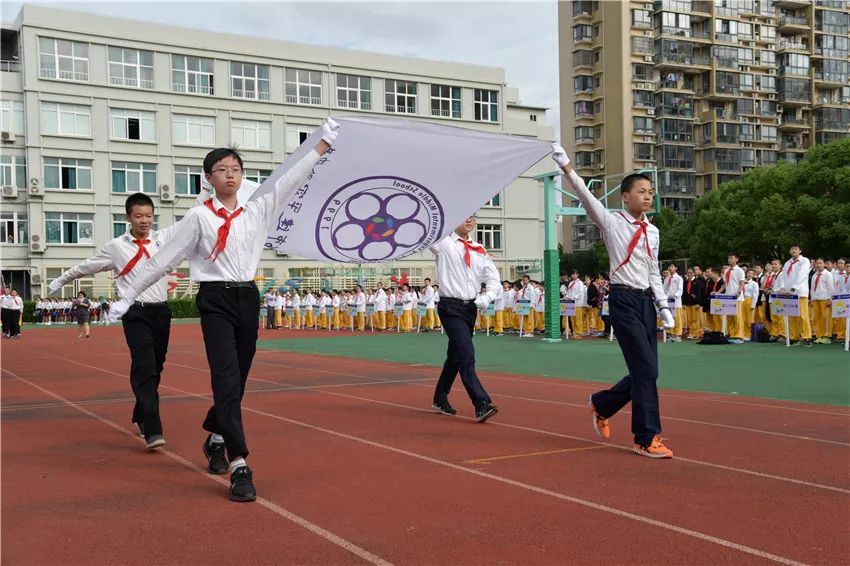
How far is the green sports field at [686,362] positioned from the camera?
1146 cm

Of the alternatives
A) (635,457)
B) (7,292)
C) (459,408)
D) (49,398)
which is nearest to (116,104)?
(7,292)

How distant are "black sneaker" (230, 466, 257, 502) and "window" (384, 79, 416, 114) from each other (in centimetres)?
5826

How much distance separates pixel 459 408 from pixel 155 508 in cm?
499

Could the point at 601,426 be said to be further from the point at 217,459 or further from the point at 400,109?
the point at 400,109

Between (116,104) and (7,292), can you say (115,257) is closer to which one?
(7,292)

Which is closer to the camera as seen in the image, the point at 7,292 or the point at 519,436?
the point at 519,436

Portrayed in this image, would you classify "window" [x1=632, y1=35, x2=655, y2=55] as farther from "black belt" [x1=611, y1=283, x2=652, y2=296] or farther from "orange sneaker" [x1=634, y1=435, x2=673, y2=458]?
"orange sneaker" [x1=634, y1=435, x2=673, y2=458]

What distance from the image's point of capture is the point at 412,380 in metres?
13.4

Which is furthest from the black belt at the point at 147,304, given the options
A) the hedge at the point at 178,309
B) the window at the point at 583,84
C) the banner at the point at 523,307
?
the window at the point at 583,84

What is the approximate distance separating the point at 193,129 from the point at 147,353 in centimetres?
5175

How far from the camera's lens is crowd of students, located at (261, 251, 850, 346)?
1930 centimetres

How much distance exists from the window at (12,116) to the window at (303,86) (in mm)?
16546

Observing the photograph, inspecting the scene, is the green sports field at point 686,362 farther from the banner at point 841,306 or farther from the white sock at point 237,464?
the white sock at point 237,464

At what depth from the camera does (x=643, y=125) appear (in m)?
78.2
